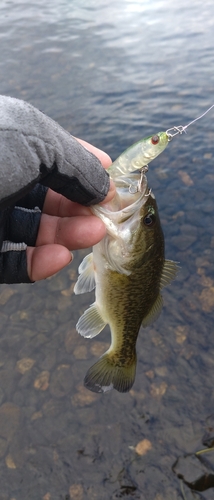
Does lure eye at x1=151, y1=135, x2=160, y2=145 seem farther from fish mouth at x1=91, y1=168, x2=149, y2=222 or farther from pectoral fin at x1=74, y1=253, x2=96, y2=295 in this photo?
pectoral fin at x1=74, y1=253, x2=96, y2=295

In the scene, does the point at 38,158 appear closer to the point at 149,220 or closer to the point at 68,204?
the point at 68,204

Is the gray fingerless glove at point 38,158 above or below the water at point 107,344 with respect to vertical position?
above

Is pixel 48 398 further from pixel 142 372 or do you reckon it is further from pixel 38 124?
pixel 38 124

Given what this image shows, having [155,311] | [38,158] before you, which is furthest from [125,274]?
[38,158]

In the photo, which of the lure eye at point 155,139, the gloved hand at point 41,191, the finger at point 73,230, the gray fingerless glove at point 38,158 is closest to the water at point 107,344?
the gloved hand at point 41,191

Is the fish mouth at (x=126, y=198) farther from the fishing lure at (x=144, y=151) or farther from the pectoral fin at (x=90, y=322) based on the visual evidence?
the pectoral fin at (x=90, y=322)
